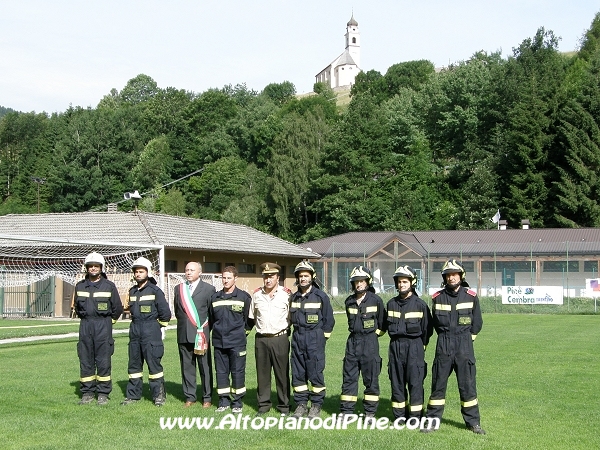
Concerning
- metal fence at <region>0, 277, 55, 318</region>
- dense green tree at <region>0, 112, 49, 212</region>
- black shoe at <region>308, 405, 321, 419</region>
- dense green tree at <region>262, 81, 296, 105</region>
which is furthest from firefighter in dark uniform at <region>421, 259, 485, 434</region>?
dense green tree at <region>262, 81, 296, 105</region>

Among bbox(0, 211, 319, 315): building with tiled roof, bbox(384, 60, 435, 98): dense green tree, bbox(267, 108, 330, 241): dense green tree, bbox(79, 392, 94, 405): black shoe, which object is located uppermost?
bbox(384, 60, 435, 98): dense green tree

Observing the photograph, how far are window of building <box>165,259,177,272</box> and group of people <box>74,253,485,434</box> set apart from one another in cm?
2501

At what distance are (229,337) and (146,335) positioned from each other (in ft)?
4.26

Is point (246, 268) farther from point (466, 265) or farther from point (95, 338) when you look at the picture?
point (95, 338)

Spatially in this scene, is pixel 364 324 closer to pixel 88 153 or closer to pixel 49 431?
pixel 49 431

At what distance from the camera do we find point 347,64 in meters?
173

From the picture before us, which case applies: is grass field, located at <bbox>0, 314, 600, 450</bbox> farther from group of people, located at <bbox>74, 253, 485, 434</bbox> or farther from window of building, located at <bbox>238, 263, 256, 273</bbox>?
window of building, located at <bbox>238, 263, 256, 273</bbox>

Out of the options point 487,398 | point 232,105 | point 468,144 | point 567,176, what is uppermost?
point 232,105

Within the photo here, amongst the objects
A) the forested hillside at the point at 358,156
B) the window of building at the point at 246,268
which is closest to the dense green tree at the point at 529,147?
the forested hillside at the point at 358,156

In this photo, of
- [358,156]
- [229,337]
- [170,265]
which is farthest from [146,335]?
[358,156]

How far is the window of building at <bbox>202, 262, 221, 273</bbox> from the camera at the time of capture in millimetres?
38531

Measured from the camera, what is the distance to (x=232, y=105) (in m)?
97.8

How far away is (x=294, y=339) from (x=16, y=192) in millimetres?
86994

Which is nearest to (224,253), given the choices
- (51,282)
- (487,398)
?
(51,282)
